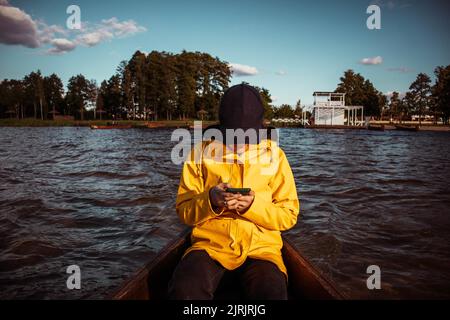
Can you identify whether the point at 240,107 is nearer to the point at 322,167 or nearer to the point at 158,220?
the point at 158,220

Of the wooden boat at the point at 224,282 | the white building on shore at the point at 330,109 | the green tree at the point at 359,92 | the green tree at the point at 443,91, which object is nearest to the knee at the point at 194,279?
the wooden boat at the point at 224,282

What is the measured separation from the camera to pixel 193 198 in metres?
2.66

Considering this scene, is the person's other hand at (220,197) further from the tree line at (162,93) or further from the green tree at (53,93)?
the green tree at (53,93)

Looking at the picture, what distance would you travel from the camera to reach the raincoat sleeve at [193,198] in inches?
100

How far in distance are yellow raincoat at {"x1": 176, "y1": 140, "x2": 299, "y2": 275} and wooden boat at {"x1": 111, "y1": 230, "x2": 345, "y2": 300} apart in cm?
30

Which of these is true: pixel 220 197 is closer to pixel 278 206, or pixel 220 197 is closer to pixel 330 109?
pixel 278 206

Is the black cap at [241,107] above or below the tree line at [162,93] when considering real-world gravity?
below

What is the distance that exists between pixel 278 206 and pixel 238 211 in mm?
414

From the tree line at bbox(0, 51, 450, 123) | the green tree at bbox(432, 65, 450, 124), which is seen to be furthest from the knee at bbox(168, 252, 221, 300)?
the green tree at bbox(432, 65, 450, 124)

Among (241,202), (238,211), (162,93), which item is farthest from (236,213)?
(162,93)

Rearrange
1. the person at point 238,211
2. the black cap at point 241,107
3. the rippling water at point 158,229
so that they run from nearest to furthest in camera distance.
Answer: the person at point 238,211 → the black cap at point 241,107 → the rippling water at point 158,229

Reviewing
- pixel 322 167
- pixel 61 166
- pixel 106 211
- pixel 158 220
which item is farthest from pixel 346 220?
pixel 61 166
